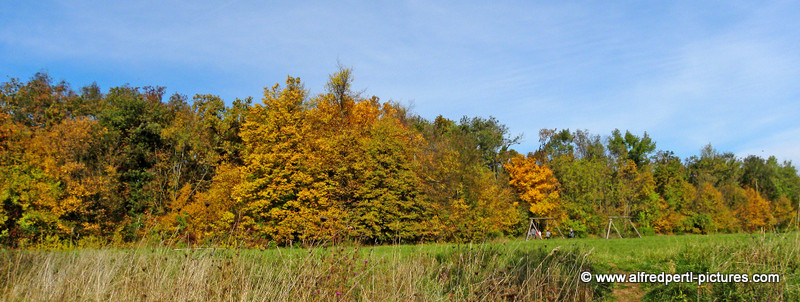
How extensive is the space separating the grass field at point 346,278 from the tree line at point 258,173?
9.82 m

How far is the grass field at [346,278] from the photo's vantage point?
5980 millimetres

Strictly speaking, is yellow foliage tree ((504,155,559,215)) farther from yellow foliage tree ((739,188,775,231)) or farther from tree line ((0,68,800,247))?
yellow foliage tree ((739,188,775,231))

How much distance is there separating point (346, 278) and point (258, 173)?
2137 centimetres

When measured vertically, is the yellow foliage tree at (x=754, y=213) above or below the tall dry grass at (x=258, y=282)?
above

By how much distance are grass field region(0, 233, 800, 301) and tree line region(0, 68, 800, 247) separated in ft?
32.2

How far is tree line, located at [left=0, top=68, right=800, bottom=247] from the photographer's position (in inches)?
1025

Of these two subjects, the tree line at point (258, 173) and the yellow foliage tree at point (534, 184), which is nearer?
the tree line at point (258, 173)

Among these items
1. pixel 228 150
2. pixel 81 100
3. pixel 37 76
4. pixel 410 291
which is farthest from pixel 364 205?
pixel 37 76

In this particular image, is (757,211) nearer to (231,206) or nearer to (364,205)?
(364,205)

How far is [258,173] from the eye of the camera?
26.8 metres

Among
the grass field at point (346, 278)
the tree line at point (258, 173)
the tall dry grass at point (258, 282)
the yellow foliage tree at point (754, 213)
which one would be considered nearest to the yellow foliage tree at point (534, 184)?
the tree line at point (258, 173)

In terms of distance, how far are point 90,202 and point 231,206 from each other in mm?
7475

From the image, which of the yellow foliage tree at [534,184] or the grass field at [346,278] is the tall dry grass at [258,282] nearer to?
the grass field at [346,278]

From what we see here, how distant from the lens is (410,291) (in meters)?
6.09
